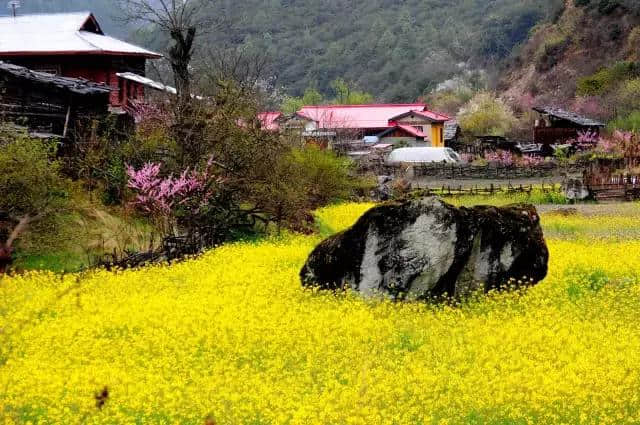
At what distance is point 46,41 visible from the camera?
43844 millimetres

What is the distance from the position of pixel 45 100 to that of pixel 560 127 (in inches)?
1940

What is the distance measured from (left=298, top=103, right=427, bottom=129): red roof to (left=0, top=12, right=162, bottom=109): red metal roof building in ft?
124

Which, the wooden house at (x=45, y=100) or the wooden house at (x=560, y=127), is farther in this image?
the wooden house at (x=560, y=127)

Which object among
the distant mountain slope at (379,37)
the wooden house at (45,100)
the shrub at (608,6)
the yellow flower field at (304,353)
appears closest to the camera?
the yellow flower field at (304,353)

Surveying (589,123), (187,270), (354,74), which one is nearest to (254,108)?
(187,270)

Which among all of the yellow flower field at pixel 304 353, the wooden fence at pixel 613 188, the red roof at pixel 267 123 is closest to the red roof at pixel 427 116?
the wooden fence at pixel 613 188

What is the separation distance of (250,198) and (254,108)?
3.59 meters

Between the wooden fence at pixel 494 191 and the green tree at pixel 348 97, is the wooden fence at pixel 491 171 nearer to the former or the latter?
the wooden fence at pixel 494 191

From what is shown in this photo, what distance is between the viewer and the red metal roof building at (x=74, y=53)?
140 feet

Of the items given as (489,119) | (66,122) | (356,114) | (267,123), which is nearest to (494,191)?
(267,123)

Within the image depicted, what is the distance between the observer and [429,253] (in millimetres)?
16281

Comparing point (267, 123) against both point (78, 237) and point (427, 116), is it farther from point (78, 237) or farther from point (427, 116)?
point (427, 116)

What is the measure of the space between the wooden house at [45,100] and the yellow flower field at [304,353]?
1170 cm

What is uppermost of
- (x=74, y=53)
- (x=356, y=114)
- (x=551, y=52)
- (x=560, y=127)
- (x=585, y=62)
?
(x=551, y=52)
